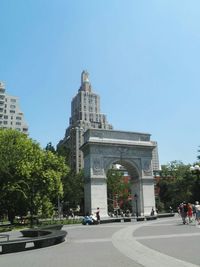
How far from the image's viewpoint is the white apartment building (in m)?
106

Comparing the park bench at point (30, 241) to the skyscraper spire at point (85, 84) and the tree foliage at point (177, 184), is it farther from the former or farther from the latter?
the skyscraper spire at point (85, 84)

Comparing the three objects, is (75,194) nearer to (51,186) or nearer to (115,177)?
(115,177)

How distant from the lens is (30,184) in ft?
123

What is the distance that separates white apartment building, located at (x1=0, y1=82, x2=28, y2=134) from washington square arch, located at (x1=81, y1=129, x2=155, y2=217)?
59952 millimetres

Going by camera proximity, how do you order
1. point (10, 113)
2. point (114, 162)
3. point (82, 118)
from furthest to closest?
point (82, 118)
point (10, 113)
point (114, 162)

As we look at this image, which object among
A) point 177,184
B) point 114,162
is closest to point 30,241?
point 114,162

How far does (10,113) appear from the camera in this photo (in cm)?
10788

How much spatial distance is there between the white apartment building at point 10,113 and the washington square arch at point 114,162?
2360 inches

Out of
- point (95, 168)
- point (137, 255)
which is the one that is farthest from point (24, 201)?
point (137, 255)

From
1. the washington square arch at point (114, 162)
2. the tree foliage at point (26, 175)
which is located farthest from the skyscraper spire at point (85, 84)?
the tree foliage at point (26, 175)

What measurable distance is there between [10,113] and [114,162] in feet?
215

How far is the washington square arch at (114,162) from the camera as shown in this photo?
4812cm

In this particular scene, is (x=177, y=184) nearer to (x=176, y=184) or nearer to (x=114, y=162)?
(x=176, y=184)

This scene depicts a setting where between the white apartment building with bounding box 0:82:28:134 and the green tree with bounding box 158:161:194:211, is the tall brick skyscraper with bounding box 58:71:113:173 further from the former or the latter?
the green tree with bounding box 158:161:194:211
